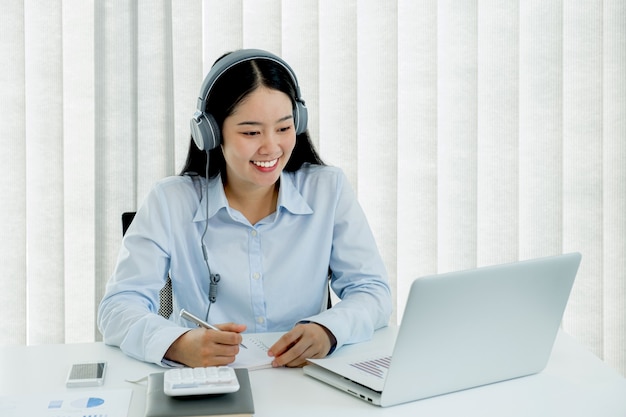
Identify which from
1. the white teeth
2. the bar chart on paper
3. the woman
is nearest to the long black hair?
the woman

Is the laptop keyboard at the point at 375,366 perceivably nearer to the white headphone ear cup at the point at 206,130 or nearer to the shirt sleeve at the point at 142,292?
the shirt sleeve at the point at 142,292

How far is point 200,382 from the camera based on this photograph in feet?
3.26

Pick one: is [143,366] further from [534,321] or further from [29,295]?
[29,295]

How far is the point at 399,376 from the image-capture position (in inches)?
39.6

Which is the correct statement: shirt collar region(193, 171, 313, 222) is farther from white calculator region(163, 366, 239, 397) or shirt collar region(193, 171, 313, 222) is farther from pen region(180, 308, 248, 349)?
white calculator region(163, 366, 239, 397)

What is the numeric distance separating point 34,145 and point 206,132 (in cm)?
84

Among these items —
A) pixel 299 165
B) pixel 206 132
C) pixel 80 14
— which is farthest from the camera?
pixel 80 14

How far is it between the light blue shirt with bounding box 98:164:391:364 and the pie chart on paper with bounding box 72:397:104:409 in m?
0.39

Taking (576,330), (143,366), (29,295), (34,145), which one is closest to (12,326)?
(29,295)

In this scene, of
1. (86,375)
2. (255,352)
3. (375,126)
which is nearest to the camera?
(86,375)

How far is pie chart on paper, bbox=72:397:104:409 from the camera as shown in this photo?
1011 millimetres

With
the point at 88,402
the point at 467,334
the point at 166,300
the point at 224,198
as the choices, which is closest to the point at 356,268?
the point at 224,198

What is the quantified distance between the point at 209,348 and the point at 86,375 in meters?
0.19

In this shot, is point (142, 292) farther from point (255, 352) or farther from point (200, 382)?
point (200, 382)
